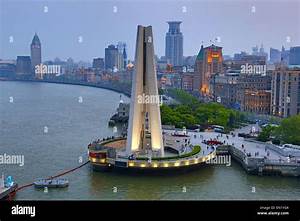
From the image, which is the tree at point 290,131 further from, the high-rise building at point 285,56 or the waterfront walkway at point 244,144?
the high-rise building at point 285,56

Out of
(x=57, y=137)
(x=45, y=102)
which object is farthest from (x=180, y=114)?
(x=45, y=102)

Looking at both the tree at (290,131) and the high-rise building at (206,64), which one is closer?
the tree at (290,131)

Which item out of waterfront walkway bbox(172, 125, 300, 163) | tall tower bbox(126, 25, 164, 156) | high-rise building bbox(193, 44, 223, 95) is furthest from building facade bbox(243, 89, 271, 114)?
tall tower bbox(126, 25, 164, 156)

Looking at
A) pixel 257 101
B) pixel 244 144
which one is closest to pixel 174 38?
pixel 244 144

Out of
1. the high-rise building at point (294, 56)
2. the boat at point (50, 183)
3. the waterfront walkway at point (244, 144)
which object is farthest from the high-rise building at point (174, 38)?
the high-rise building at point (294, 56)

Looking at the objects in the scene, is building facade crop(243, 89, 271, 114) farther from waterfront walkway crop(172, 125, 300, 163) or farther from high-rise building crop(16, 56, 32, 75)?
high-rise building crop(16, 56, 32, 75)

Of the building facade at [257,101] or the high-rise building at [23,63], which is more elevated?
the high-rise building at [23,63]

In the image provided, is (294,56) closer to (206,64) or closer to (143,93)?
(206,64)
